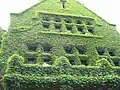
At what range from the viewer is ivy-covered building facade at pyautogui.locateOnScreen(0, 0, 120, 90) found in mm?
22094

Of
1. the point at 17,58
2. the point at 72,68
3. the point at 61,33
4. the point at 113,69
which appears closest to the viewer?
the point at 17,58

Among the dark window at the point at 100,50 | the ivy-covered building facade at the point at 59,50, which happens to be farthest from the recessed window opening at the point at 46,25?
the dark window at the point at 100,50

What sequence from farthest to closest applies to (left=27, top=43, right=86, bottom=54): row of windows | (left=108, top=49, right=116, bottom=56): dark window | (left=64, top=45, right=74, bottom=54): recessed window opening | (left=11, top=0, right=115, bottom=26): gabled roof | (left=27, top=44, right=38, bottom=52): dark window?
(left=11, top=0, right=115, bottom=26): gabled roof
(left=108, top=49, right=116, bottom=56): dark window
(left=64, top=45, right=74, bottom=54): recessed window opening
(left=27, top=43, right=86, bottom=54): row of windows
(left=27, top=44, right=38, bottom=52): dark window

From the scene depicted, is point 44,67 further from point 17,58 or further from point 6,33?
point 6,33

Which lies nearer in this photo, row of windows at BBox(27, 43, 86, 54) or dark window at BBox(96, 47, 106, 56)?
row of windows at BBox(27, 43, 86, 54)

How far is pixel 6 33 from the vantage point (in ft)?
81.9

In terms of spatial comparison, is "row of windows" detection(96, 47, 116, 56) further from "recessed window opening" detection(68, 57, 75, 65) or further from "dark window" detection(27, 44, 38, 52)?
"dark window" detection(27, 44, 38, 52)

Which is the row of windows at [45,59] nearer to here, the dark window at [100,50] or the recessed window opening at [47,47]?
the recessed window opening at [47,47]

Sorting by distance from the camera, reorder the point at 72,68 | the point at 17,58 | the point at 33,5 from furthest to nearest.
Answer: the point at 33,5 < the point at 72,68 < the point at 17,58

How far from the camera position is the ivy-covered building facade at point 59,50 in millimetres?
22094

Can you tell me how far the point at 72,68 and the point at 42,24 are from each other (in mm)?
5974

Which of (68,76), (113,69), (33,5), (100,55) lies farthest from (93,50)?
(33,5)

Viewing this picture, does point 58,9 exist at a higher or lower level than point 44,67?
higher

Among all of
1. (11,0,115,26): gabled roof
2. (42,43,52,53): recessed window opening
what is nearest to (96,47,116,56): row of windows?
(11,0,115,26): gabled roof
